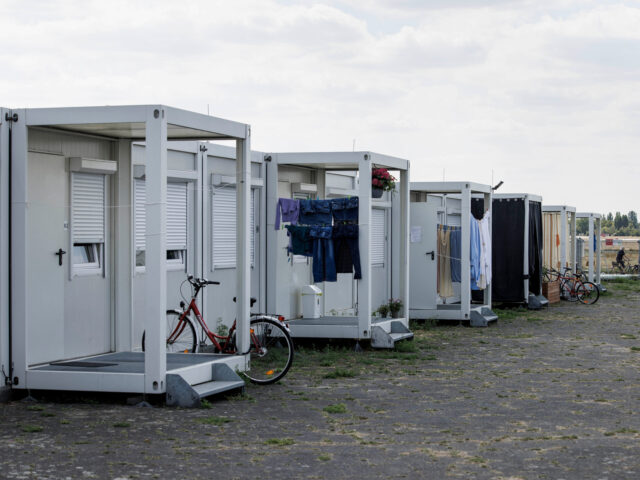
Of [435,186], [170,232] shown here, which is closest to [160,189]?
[170,232]

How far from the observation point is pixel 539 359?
11672 mm

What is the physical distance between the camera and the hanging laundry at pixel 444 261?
A: 1647 cm

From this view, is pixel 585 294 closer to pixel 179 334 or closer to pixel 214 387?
pixel 179 334

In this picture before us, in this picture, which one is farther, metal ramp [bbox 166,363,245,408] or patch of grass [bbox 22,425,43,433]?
metal ramp [bbox 166,363,245,408]

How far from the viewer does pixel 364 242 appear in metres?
12.0

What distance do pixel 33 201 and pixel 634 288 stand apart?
2261 cm

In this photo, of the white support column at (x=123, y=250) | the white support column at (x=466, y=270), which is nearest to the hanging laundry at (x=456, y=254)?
the white support column at (x=466, y=270)

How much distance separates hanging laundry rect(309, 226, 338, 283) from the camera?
1211 cm

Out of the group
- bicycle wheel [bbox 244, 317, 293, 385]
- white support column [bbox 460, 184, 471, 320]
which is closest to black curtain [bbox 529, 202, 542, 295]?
white support column [bbox 460, 184, 471, 320]

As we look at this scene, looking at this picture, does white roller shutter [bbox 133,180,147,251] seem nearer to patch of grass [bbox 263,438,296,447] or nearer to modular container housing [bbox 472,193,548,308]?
patch of grass [bbox 263,438,296,447]

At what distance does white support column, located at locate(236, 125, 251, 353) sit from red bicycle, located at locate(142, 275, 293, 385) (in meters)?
0.12

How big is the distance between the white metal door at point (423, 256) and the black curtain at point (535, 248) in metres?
4.07

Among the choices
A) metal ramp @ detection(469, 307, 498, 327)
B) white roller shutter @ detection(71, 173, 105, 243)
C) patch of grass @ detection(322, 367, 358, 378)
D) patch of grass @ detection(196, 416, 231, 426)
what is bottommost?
patch of grass @ detection(196, 416, 231, 426)

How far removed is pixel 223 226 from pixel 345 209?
5.13ft
